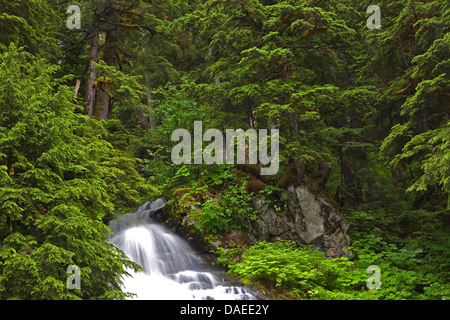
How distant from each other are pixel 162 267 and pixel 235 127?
18.4ft

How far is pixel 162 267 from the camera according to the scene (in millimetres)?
9734

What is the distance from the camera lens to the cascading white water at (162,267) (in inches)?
333

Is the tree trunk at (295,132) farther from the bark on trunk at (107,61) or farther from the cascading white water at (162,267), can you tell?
the bark on trunk at (107,61)

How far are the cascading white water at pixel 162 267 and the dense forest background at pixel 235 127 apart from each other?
75cm

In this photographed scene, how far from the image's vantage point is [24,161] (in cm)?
564

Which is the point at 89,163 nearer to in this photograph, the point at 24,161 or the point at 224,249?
the point at 24,161

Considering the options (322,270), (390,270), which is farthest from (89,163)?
(390,270)

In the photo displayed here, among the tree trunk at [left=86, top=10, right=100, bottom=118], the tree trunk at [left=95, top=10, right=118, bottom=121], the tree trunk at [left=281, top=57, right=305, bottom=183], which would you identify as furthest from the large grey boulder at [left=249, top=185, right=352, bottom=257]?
the tree trunk at [left=95, top=10, right=118, bottom=121]

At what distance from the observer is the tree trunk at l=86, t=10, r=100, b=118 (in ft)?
43.0

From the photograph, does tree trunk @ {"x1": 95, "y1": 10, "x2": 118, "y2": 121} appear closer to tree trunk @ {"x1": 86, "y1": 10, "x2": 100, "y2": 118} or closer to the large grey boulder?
tree trunk @ {"x1": 86, "y1": 10, "x2": 100, "y2": 118}

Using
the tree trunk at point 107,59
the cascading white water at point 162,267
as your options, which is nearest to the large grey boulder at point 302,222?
the cascading white water at point 162,267

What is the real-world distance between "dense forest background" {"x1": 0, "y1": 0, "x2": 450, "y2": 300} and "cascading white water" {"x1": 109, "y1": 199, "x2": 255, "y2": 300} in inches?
29.5

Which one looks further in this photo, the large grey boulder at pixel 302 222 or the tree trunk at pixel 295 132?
the tree trunk at pixel 295 132

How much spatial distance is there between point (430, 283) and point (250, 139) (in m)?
6.32
